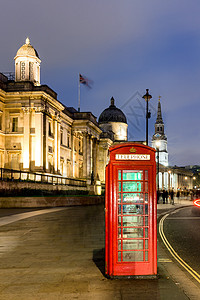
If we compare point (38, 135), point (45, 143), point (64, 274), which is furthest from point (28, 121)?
point (64, 274)

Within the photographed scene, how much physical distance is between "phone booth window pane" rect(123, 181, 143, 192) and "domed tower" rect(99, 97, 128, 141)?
89.2m

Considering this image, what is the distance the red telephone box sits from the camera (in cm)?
656

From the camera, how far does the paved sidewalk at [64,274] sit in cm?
583

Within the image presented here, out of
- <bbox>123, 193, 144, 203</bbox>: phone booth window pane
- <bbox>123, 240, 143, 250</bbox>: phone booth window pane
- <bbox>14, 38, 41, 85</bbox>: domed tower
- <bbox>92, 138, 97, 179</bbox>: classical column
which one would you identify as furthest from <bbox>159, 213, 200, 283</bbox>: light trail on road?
<bbox>92, 138, 97, 179</bbox>: classical column

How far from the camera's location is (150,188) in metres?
6.71

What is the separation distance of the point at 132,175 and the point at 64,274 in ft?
8.32

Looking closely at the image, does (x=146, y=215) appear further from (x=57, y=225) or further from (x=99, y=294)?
(x=57, y=225)

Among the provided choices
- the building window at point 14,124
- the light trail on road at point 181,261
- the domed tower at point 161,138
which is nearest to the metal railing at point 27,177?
the building window at point 14,124

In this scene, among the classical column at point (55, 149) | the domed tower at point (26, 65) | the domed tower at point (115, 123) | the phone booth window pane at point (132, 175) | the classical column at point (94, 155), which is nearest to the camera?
the phone booth window pane at point (132, 175)

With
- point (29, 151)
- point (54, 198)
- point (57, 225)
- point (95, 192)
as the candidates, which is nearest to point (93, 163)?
point (95, 192)

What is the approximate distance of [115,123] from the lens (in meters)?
97.7

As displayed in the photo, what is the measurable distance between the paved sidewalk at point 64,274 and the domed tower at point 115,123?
3369 inches

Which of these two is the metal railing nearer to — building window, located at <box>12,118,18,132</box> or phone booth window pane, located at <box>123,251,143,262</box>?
building window, located at <box>12,118,18,132</box>

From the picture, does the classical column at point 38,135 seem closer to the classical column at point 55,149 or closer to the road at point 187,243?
the classical column at point 55,149
